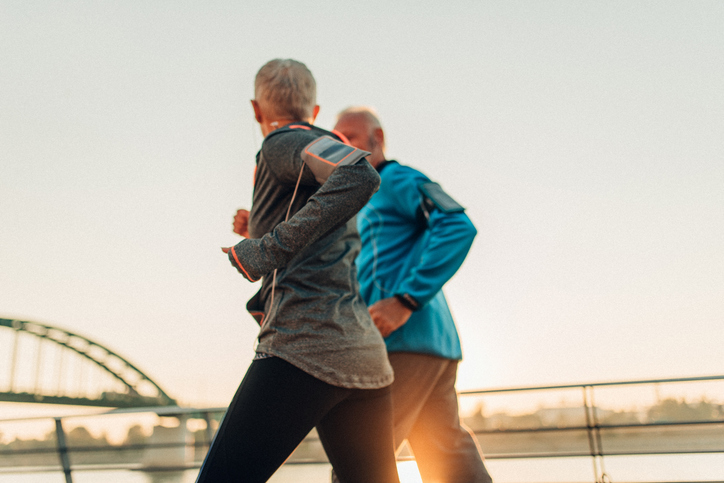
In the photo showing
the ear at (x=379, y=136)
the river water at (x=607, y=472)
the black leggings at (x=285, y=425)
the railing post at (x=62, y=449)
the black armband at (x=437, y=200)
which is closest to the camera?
the black leggings at (x=285, y=425)

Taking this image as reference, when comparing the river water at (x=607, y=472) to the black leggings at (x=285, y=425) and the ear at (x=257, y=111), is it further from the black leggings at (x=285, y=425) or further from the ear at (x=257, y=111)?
the ear at (x=257, y=111)

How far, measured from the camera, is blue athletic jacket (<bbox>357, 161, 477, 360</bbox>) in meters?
1.87

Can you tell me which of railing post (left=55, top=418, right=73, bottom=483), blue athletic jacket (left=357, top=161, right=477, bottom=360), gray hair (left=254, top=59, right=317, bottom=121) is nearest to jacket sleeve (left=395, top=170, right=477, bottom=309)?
blue athletic jacket (left=357, top=161, right=477, bottom=360)

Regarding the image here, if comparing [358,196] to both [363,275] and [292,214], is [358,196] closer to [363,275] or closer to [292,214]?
[292,214]

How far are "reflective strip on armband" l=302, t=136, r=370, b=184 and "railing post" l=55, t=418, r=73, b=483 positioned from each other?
5132 mm

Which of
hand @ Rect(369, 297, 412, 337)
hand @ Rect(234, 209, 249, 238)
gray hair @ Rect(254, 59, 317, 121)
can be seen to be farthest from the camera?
hand @ Rect(369, 297, 412, 337)

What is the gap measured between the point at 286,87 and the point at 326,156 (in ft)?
1.00

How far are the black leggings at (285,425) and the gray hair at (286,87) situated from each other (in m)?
0.65

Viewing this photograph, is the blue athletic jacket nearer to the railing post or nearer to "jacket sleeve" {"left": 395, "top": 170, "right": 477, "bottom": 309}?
"jacket sleeve" {"left": 395, "top": 170, "right": 477, "bottom": 309}

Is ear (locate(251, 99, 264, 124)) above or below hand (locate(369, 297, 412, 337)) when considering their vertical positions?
above

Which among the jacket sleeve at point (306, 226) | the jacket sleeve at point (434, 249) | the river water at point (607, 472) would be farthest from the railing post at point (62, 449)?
the jacket sleeve at point (306, 226)

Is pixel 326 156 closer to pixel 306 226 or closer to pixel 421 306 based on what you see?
pixel 306 226

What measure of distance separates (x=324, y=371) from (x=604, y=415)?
427 centimetres

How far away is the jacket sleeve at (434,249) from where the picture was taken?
185 cm
